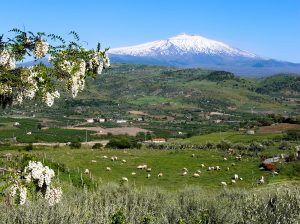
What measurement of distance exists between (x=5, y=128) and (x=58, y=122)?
36.1 meters

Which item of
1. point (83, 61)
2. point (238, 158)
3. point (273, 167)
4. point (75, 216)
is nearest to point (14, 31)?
point (83, 61)

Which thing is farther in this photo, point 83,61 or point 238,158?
point 238,158

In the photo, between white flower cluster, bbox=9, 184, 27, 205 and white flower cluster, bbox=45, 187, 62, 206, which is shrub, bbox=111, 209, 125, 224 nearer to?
white flower cluster, bbox=45, 187, 62, 206

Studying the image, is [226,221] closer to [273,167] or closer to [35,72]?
[35,72]

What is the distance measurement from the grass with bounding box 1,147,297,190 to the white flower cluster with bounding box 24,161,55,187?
38.6m

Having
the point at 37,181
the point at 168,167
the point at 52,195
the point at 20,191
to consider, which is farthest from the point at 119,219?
the point at 168,167

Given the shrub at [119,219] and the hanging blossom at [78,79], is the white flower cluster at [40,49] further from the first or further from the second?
the shrub at [119,219]

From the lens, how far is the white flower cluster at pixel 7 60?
7733mm

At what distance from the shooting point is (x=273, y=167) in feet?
185

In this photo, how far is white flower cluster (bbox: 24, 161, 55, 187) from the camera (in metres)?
7.38

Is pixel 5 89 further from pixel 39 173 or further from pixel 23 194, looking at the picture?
pixel 23 194

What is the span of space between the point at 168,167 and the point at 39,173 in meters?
53.5

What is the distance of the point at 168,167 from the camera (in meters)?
60.4

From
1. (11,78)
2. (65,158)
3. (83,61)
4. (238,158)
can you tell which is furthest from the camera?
(238,158)
